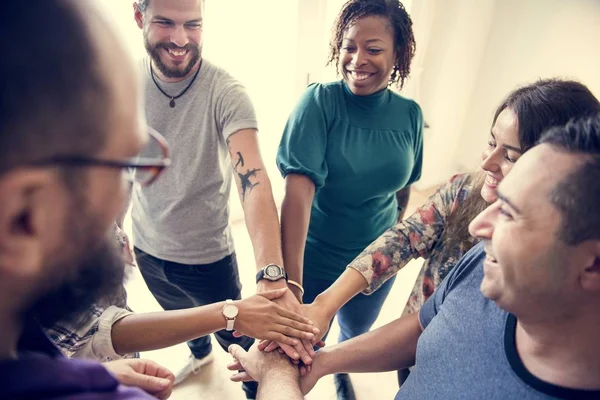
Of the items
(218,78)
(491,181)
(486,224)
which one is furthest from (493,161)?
(218,78)

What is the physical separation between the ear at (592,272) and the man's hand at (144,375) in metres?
0.78

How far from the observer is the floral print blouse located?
116 centimetres

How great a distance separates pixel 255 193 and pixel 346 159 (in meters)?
0.34

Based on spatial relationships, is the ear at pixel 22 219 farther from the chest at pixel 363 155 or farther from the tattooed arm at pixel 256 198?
the chest at pixel 363 155

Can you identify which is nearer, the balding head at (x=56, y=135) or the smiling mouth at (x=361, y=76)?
the balding head at (x=56, y=135)

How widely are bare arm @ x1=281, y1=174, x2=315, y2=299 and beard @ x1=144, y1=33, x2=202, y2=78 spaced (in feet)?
1.61

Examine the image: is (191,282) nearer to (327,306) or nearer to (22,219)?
(327,306)

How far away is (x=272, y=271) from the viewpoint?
1.20 m

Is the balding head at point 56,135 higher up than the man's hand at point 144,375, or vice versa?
the balding head at point 56,135

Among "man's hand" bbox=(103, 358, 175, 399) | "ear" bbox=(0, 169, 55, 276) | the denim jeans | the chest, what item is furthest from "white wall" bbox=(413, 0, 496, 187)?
"ear" bbox=(0, 169, 55, 276)

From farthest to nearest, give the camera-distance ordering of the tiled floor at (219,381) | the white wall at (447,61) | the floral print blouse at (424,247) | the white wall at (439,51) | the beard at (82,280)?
the white wall at (447,61), the white wall at (439,51), the tiled floor at (219,381), the floral print blouse at (424,247), the beard at (82,280)

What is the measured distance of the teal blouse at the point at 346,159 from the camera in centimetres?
137

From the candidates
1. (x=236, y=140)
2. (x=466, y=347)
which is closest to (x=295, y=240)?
(x=236, y=140)

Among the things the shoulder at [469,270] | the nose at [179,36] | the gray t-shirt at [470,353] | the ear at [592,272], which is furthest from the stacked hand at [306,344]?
the nose at [179,36]
